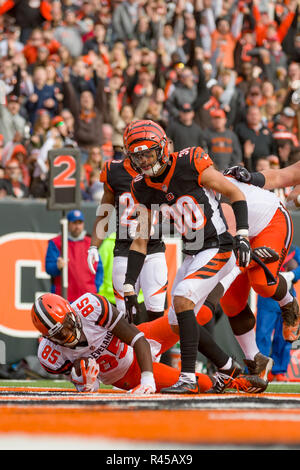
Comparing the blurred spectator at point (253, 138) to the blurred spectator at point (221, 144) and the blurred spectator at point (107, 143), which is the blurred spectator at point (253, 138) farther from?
the blurred spectator at point (107, 143)

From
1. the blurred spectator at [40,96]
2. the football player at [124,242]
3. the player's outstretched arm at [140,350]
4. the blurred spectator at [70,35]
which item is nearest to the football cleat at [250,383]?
the player's outstretched arm at [140,350]

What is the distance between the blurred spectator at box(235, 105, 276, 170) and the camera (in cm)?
1300

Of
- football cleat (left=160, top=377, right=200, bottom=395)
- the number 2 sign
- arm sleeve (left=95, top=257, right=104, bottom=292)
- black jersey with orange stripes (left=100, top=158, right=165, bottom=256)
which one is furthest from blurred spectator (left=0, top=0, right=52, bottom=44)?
football cleat (left=160, top=377, right=200, bottom=395)

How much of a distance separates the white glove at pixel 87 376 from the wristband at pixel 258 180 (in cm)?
186

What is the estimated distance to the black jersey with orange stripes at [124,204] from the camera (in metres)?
7.86

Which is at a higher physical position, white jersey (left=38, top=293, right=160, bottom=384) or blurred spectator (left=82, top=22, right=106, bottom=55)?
blurred spectator (left=82, top=22, right=106, bottom=55)

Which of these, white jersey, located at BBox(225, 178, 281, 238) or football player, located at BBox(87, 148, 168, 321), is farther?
football player, located at BBox(87, 148, 168, 321)

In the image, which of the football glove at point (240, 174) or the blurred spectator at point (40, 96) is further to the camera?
the blurred spectator at point (40, 96)

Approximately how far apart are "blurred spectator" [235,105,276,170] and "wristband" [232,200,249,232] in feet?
22.8

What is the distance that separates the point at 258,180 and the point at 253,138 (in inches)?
259

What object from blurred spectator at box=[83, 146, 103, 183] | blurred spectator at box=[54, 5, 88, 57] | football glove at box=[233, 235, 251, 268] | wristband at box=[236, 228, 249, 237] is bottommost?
football glove at box=[233, 235, 251, 268]

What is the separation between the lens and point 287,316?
21.8 ft

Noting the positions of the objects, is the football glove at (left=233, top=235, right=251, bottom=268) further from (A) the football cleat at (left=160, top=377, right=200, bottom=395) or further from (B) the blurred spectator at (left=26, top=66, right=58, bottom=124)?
(B) the blurred spectator at (left=26, top=66, right=58, bottom=124)
